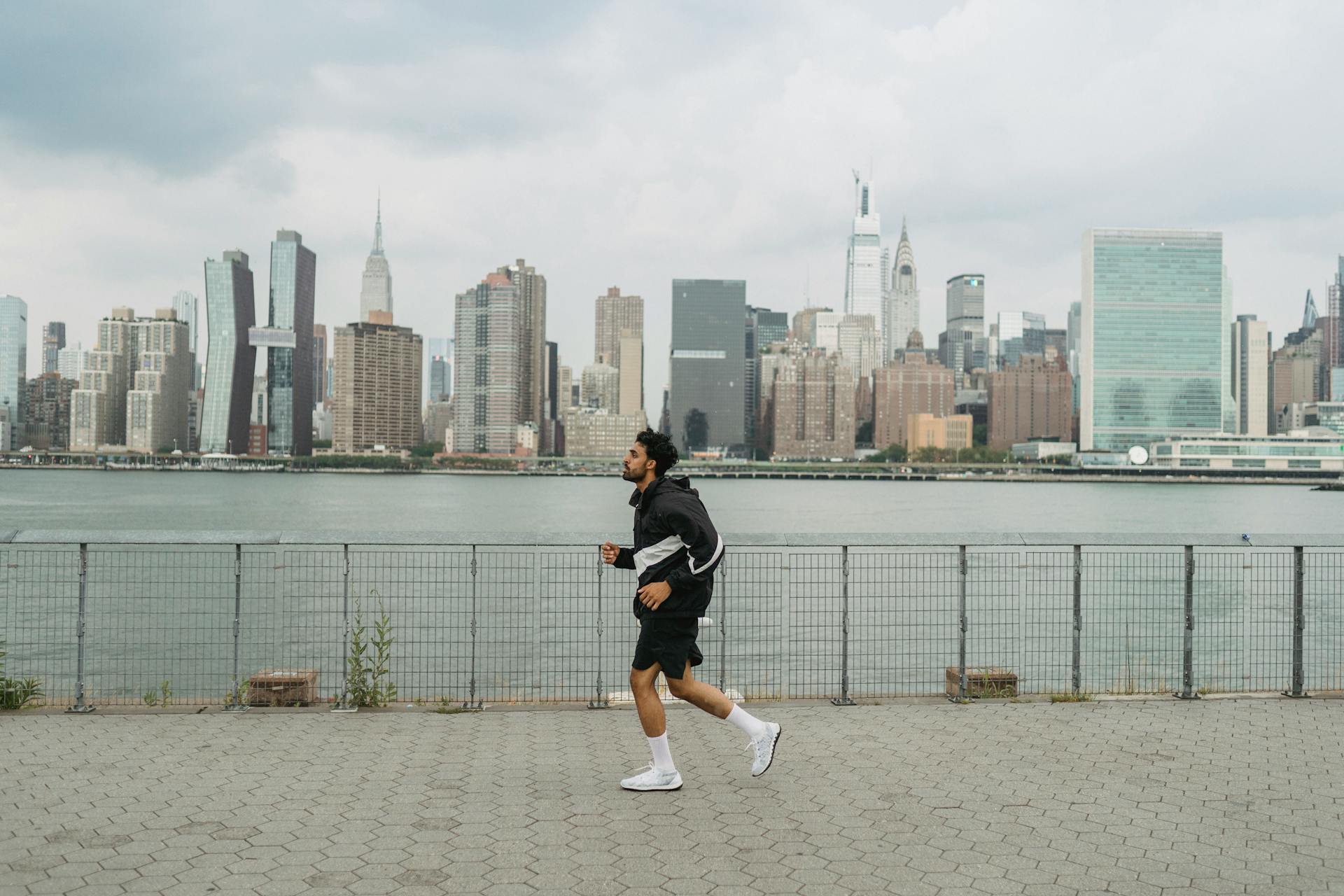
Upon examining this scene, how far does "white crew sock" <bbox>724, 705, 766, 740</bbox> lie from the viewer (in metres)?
6.26

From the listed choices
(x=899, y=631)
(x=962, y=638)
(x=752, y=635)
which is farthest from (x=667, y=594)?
(x=899, y=631)

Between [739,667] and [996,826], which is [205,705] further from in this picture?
[739,667]

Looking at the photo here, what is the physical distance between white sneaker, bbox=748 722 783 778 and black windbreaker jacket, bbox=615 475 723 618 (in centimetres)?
79

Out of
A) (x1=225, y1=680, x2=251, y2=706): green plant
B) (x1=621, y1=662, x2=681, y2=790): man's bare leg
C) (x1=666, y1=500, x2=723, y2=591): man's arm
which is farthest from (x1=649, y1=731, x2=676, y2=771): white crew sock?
(x1=225, y1=680, x2=251, y2=706): green plant

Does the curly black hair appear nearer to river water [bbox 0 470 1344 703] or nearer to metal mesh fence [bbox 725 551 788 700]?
river water [bbox 0 470 1344 703]

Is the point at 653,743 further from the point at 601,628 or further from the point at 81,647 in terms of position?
the point at 81,647

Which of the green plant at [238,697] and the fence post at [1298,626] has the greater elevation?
the fence post at [1298,626]

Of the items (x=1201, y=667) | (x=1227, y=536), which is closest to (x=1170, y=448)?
(x=1201, y=667)

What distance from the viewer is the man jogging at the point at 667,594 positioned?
6.01 metres

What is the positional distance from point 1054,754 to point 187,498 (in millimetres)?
103935

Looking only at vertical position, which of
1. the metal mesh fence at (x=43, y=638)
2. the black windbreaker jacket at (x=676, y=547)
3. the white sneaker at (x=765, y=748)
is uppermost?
the black windbreaker jacket at (x=676, y=547)

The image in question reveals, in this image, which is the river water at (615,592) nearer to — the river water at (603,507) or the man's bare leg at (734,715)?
the river water at (603,507)

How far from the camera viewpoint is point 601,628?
8.00m

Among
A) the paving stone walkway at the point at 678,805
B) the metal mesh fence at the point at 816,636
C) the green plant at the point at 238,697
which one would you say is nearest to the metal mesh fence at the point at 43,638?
the green plant at the point at 238,697
